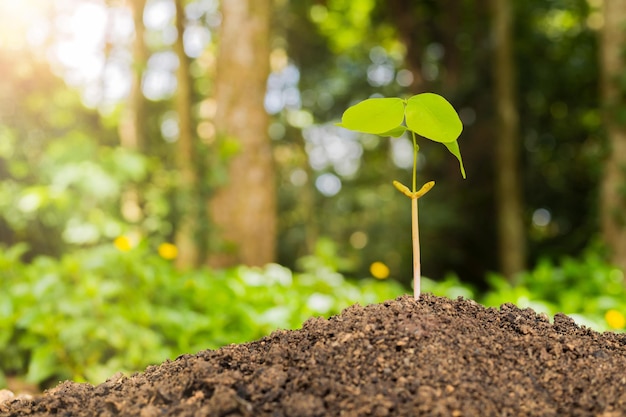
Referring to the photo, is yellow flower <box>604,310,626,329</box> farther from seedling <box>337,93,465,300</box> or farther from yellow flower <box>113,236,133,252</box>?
yellow flower <box>113,236,133,252</box>

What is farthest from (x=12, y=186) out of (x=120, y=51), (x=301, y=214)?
(x=301, y=214)

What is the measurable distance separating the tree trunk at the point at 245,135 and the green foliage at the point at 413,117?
382 centimetres

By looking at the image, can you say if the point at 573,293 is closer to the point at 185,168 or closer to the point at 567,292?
the point at 567,292

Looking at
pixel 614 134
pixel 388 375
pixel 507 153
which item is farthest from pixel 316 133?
pixel 388 375

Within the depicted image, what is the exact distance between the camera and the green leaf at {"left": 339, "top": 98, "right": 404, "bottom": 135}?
163 cm

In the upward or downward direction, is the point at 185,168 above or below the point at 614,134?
below

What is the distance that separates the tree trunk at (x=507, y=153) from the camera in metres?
8.56

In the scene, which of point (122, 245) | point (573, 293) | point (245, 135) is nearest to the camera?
point (122, 245)

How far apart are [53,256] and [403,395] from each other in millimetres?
5214

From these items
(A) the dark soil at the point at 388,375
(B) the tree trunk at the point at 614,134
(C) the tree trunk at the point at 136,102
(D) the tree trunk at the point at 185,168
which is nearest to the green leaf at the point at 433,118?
(A) the dark soil at the point at 388,375

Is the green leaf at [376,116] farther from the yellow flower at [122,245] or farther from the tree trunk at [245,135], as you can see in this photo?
the tree trunk at [245,135]

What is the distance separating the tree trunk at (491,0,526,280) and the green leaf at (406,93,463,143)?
285 inches

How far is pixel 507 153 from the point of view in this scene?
28.0 ft

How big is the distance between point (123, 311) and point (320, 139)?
8750 mm
